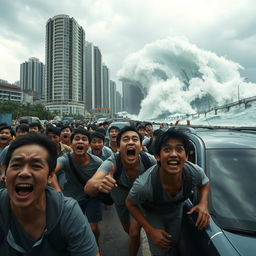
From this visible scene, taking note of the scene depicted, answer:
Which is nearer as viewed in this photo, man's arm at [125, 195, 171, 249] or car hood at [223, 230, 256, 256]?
car hood at [223, 230, 256, 256]

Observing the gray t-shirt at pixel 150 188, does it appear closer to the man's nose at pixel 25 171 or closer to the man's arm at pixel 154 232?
the man's arm at pixel 154 232

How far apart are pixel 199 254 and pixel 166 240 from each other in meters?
0.30

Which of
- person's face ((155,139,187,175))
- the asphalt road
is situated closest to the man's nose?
person's face ((155,139,187,175))

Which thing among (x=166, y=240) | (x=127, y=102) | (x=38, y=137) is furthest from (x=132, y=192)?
(x=127, y=102)

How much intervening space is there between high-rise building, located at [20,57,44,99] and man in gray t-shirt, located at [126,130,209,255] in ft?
444

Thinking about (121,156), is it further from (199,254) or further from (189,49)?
(189,49)

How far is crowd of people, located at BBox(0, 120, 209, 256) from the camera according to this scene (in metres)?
1.14

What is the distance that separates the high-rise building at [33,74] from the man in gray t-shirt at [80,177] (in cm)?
13424

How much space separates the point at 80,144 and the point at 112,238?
147 centimetres

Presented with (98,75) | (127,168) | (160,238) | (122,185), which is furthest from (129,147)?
(98,75)

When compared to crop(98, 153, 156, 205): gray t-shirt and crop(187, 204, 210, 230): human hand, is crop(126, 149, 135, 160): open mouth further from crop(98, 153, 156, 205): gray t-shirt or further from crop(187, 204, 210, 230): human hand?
crop(187, 204, 210, 230): human hand

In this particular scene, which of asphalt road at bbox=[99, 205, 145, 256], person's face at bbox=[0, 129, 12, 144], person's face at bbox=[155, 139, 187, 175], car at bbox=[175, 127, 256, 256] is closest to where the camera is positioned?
car at bbox=[175, 127, 256, 256]

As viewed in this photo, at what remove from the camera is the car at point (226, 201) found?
52.7 inches

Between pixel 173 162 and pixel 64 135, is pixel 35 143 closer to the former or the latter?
pixel 173 162
